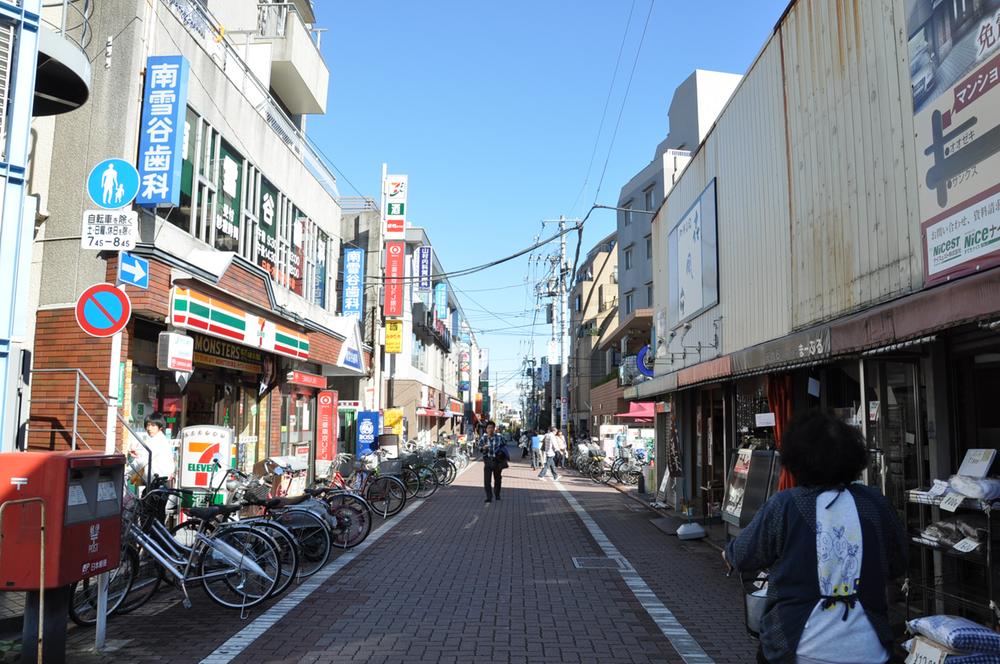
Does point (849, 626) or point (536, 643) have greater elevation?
point (849, 626)

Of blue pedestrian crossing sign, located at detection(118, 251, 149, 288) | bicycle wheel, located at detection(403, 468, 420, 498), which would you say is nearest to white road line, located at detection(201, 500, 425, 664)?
blue pedestrian crossing sign, located at detection(118, 251, 149, 288)

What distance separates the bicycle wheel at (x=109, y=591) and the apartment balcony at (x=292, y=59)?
1429 centimetres

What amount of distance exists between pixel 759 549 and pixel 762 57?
29.3 feet

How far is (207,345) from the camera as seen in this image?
13.5 metres

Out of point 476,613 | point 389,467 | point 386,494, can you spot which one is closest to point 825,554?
point 476,613

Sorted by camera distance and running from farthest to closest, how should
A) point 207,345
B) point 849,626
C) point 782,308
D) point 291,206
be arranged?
point 291,206, point 207,345, point 782,308, point 849,626

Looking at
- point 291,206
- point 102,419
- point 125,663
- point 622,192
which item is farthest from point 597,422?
point 125,663

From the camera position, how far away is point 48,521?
196 inches

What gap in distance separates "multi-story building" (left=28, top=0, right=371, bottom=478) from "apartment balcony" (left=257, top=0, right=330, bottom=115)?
0.19 ft

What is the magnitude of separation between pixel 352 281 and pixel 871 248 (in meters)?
17.1

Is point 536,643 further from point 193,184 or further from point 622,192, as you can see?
point 622,192

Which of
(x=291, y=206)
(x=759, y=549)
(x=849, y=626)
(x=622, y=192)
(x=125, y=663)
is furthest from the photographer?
(x=622, y=192)

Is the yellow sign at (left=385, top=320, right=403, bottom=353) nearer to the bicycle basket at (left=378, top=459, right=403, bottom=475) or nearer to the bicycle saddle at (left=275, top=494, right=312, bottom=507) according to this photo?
the bicycle basket at (left=378, top=459, right=403, bottom=475)

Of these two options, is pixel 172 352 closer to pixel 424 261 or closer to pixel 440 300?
pixel 424 261
